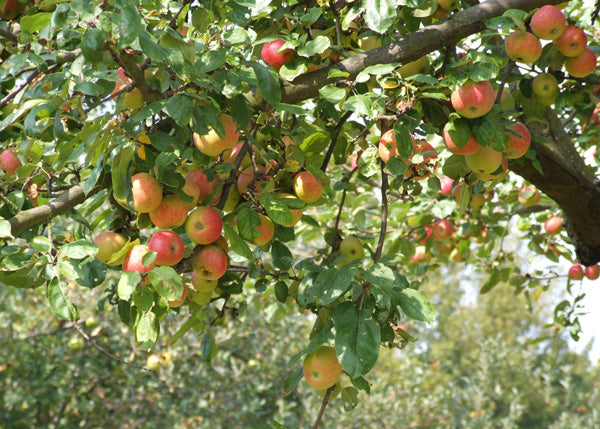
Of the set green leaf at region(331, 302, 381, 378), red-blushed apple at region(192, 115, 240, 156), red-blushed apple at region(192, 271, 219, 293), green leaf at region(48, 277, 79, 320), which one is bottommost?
red-blushed apple at region(192, 271, 219, 293)

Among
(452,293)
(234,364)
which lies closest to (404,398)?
(234,364)

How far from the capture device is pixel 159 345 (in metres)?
4.58

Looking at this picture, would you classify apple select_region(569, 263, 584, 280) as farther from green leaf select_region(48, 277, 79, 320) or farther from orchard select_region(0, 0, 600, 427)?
green leaf select_region(48, 277, 79, 320)

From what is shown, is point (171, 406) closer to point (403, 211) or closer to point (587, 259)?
point (403, 211)

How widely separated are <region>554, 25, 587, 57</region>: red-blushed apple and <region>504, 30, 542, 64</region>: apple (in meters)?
0.20

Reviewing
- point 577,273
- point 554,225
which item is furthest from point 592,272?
point 554,225

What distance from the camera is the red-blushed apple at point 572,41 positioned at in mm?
1599

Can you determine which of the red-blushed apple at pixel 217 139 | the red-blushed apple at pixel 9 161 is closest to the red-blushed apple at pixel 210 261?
the red-blushed apple at pixel 217 139

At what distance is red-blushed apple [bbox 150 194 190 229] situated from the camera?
4.25 feet

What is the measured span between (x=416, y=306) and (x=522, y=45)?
2.39 ft

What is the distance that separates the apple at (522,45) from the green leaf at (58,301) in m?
1.20

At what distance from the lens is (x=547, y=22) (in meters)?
1.45

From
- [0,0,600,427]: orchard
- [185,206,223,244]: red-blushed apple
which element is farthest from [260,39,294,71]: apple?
[185,206,223,244]: red-blushed apple

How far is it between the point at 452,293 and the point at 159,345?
11144mm
